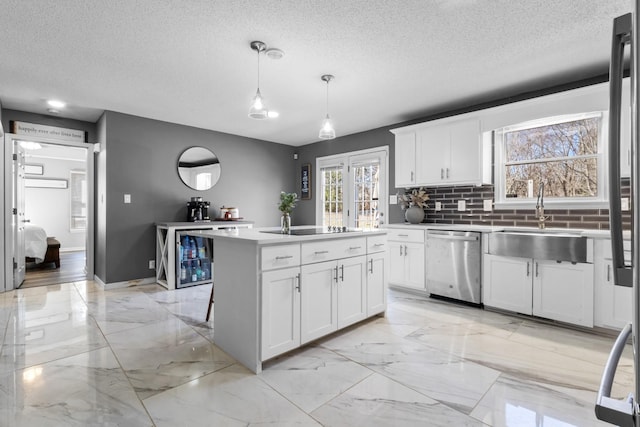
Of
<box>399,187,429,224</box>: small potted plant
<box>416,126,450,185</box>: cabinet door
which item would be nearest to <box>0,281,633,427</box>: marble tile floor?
<box>399,187,429,224</box>: small potted plant

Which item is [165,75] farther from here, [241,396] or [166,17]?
[241,396]

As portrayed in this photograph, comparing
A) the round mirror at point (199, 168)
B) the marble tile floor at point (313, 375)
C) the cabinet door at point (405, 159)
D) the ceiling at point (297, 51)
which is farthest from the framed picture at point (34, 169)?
the cabinet door at point (405, 159)

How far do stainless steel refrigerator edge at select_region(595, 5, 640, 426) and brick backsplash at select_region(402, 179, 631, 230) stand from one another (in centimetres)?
294

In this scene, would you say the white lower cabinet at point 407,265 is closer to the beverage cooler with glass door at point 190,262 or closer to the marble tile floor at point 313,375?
the marble tile floor at point 313,375

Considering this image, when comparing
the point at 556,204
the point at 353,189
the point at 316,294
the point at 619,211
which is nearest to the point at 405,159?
the point at 353,189

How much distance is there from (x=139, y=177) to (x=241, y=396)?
3.75m

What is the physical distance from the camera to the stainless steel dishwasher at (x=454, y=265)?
11.6ft

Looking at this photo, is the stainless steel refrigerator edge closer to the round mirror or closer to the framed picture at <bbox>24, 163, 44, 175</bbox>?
the round mirror

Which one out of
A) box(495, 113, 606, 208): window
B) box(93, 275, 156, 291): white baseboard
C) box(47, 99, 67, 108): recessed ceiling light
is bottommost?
box(93, 275, 156, 291): white baseboard

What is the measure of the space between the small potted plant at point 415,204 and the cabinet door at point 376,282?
55.3 inches

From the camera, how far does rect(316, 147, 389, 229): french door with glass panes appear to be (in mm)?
5207

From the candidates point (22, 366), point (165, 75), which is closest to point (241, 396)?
point (22, 366)

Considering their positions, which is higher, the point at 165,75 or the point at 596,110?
the point at 165,75

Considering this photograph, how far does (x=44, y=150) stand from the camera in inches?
278
